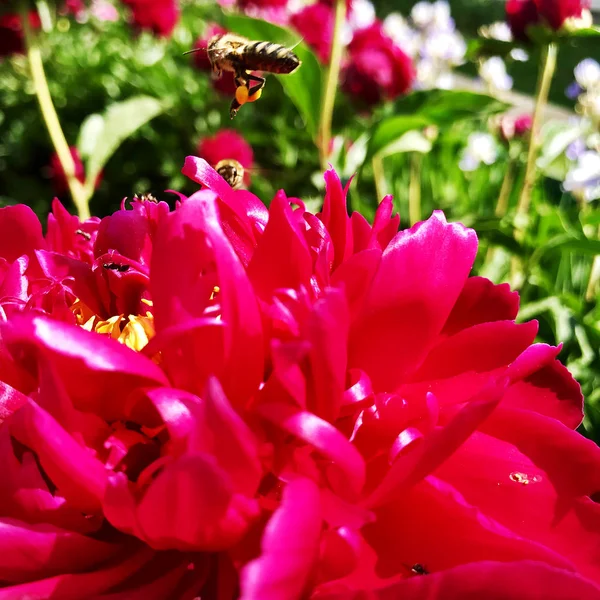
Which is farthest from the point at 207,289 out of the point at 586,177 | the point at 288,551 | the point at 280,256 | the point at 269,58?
the point at 586,177

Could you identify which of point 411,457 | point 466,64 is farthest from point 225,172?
point 466,64

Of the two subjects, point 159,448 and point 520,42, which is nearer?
point 159,448

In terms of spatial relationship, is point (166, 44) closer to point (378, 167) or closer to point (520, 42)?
point (378, 167)

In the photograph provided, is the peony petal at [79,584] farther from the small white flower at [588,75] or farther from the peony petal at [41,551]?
the small white flower at [588,75]

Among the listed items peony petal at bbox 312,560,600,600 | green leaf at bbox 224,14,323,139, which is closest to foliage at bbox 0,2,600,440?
green leaf at bbox 224,14,323,139

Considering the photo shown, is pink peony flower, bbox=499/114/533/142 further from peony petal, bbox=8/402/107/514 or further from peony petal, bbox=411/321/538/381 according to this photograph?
peony petal, bbox=8/402/107/514

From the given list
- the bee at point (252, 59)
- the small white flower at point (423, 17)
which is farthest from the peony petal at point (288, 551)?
the small white flower at point (423, 17)
